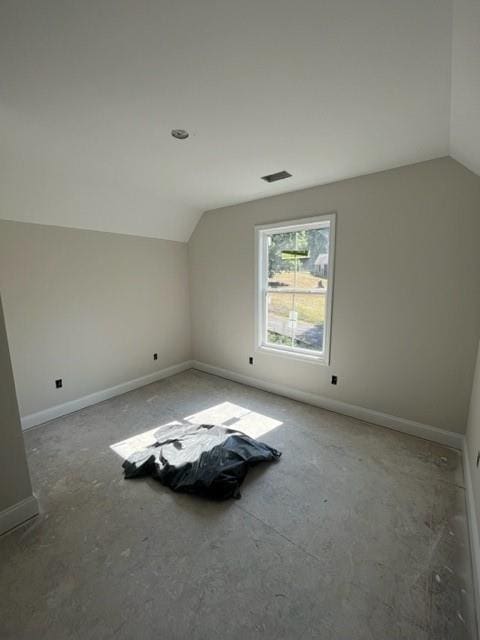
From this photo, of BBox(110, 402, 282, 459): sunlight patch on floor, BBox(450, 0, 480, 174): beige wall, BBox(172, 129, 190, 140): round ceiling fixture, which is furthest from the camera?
BBox(110, 402, 282, 459): sunlight patch on floor

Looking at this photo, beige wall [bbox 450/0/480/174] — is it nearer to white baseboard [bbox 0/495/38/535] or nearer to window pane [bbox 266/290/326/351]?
window pane [bbox 266/290/326/351]

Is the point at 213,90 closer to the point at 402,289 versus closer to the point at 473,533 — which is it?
the point at 402,289

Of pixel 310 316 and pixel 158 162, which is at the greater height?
pixel 158 162

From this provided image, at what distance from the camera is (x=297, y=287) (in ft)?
10.8

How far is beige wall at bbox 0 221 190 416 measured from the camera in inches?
104

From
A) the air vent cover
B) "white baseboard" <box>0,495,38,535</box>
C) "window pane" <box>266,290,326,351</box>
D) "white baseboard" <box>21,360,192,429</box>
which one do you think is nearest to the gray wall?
"white baseboard" <box>0,495,38,535</box>

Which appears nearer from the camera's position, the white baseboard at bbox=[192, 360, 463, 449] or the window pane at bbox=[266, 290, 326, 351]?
the white baseboard at bbox=[192, 360, 463, 449]

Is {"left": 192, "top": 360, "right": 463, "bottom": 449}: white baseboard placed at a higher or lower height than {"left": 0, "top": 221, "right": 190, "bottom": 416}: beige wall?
lower

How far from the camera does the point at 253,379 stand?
12.3ft

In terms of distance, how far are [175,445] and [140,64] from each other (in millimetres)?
2489

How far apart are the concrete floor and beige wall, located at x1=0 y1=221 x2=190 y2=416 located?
2.81ft

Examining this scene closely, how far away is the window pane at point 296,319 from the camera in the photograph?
3.17 m

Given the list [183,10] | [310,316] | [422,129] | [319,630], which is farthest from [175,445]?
[422,129]

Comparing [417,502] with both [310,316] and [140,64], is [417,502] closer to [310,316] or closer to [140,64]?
[310,316]
